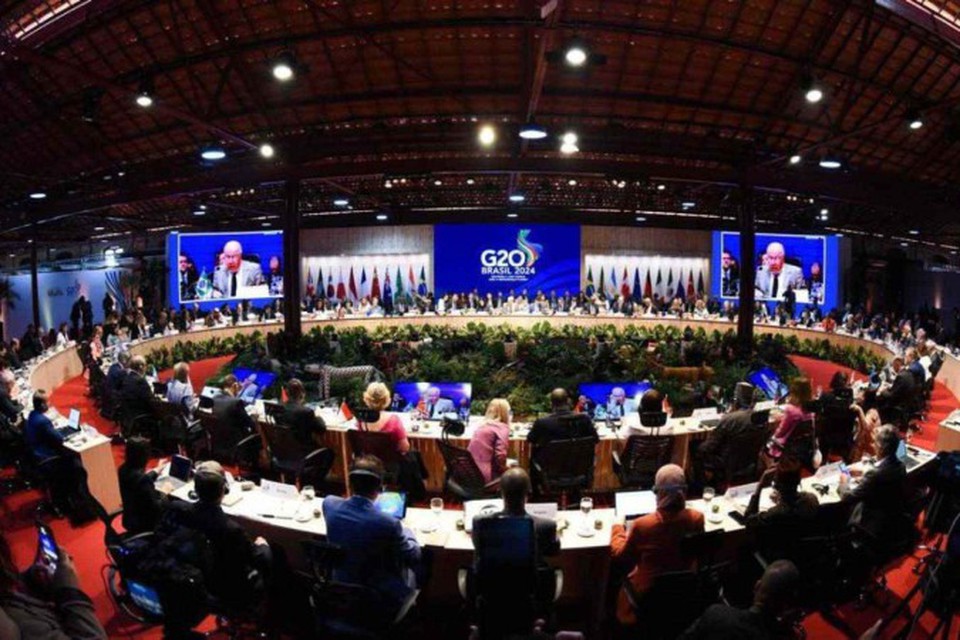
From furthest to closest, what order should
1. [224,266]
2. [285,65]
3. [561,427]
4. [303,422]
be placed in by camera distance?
[224,266] → [285,65] → [303,422] → [561,427]

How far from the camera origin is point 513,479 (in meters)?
3.34

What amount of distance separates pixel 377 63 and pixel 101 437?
804 centimetres

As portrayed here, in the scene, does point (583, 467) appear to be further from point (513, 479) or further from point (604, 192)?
point (604, 192)

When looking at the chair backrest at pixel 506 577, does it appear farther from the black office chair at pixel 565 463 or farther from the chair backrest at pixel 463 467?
the black office chair at pixel 565 463

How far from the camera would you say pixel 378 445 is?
5.58m

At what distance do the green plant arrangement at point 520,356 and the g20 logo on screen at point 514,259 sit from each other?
20.0ft

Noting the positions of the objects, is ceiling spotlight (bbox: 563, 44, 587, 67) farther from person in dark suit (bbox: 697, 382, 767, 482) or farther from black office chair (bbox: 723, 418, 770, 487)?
black office chair (bbox: 723, 418, 770, 487)

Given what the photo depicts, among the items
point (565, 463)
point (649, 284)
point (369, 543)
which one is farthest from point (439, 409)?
point (649, 284)

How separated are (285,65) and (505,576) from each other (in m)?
7.14

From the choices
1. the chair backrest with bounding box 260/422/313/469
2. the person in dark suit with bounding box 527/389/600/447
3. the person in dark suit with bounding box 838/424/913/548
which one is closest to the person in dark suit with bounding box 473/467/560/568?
the person in dark suit with bounding box 527/389/600/447

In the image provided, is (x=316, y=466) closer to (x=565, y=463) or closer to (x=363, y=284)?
(x=565, y=463)

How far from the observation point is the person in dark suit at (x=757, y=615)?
2.55 metres

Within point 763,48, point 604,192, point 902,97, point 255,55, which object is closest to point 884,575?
point 763,48

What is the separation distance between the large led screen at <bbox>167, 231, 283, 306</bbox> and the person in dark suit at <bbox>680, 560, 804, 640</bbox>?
2166cm
